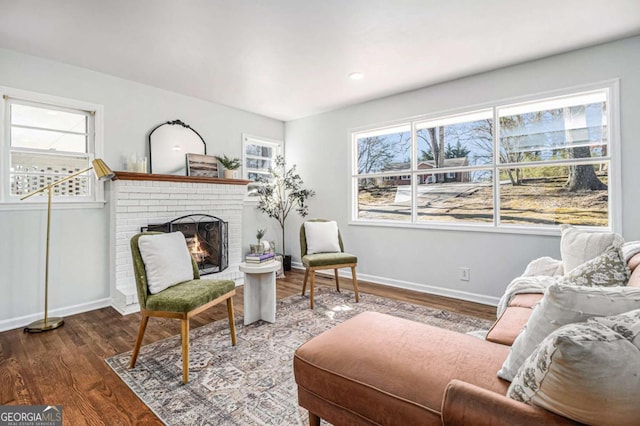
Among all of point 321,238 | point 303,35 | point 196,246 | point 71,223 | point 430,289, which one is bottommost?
point 430,289

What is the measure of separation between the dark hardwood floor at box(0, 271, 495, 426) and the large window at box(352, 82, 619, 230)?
1.13 m

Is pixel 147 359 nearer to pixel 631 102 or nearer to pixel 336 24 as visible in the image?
pixel 336 24

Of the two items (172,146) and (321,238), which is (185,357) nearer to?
(321,238)

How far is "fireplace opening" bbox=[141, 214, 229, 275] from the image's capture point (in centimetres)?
401

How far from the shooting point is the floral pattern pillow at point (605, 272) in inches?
63.6

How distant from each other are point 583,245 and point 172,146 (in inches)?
165

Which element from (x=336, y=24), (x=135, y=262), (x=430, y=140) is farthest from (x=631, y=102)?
(x=135, y=262)

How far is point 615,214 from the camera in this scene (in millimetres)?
2770

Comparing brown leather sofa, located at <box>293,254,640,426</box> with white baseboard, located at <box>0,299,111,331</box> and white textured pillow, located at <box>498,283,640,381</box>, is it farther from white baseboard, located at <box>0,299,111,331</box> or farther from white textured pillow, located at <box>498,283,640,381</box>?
white baseboard, located at <box>0,299,111,331</box>

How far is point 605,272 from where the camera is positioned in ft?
5.41

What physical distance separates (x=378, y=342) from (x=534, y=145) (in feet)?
9.58

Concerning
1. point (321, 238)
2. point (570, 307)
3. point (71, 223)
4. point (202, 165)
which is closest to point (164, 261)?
point (71, 223)

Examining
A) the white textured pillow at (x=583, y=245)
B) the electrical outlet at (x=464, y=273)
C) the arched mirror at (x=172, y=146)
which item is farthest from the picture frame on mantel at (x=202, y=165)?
the white textured pillow at (x=583, y=245)

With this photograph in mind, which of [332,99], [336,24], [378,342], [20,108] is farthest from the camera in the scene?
[332,99]
